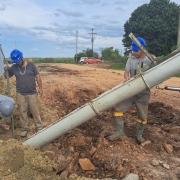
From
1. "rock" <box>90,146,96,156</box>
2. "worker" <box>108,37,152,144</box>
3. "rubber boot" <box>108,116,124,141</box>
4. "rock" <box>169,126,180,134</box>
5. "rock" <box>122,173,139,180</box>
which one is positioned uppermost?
"worker" <box>108,37,152,144</box>

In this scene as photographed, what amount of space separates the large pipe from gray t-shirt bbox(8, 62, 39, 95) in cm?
147

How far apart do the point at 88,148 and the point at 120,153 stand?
568 millimetres

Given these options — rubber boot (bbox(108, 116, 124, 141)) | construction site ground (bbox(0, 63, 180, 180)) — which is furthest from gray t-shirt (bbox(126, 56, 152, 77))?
construction site ground (bbox(0, 63, 180, 180))

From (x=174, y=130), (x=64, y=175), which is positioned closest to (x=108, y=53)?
(x=174, y=130)

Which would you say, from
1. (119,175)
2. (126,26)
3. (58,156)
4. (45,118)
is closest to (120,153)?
(119,175)

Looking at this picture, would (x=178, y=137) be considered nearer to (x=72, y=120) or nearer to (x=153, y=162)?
(x=153, y=162)

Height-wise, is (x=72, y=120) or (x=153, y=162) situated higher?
(x=72, y=120)

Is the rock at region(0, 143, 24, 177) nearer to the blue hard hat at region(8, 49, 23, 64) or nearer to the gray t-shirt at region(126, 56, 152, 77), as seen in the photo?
the blue hard hat at region(8, 49, 23, 64)

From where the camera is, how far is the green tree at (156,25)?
34.1 m

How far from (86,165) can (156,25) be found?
107ft

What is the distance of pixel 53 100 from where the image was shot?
8.45m

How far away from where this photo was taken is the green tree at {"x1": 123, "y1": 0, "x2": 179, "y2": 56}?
34094mm

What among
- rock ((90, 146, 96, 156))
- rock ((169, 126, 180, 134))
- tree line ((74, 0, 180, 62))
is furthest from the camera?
tree line ((74, 0, 180, 62))

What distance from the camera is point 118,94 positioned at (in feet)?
12.7
